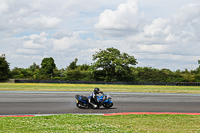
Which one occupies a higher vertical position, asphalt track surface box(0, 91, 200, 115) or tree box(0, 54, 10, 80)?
tree box(0, 54, 10, 80)

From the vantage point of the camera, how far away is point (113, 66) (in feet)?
196

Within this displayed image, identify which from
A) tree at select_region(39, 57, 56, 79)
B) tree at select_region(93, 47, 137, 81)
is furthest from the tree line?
tree at select_region(39, 57, 56, 79)

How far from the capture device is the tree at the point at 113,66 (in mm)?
58625

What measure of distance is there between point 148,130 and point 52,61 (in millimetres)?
83758

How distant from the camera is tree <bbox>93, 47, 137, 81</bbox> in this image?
192 feet

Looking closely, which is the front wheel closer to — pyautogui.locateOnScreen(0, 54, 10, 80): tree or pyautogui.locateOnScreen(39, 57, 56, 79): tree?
pyautogui.locateOnScreen(0, 54, 10, 80): tree

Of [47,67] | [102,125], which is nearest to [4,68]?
[47,67]

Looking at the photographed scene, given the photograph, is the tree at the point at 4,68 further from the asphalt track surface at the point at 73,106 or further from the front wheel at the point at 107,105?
the front wheel at the point at 107,105

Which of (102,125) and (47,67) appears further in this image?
(47,67)

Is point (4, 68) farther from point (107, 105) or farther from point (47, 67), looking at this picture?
point (107, 105)

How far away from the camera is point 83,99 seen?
13.4m

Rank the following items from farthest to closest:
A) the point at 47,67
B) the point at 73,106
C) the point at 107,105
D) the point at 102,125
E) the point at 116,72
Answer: the point at 47,67, the point at 116,72, the point at 73,106, the point at 107,105, the point at 102,125

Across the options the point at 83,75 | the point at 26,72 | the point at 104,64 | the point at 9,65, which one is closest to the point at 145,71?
the point at 104,64

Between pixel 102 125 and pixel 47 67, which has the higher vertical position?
pixel 47 67
